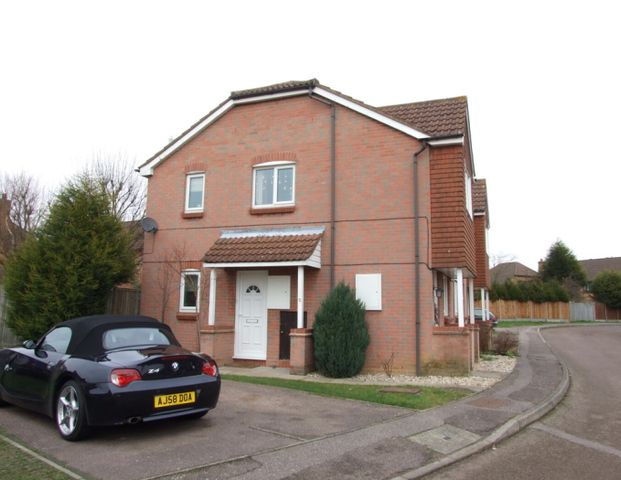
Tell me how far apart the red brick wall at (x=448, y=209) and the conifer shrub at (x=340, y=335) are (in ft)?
7.51

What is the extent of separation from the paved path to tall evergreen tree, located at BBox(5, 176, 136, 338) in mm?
5581

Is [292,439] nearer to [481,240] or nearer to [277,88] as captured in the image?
[277,88]

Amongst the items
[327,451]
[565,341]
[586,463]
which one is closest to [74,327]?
[327,451]

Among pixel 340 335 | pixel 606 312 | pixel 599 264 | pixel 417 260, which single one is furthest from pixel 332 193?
pixel 599 264

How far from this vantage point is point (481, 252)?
1841cm

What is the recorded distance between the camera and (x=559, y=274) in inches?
2219

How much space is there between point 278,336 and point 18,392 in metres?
6.91

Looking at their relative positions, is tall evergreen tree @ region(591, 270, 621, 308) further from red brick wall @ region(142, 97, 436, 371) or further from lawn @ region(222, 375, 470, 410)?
lawn @ region(222, 375, 470, 410)

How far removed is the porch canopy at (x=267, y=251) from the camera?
12.0 m

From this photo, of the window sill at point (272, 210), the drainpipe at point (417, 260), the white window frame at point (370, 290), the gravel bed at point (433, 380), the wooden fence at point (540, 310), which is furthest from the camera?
the wooden fence at point (540, 310)

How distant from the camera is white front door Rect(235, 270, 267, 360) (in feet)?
43.0

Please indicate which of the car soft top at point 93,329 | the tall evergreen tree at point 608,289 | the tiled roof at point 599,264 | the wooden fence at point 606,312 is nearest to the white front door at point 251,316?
the car soft top at point 93,329

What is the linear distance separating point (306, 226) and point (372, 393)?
5.33 m

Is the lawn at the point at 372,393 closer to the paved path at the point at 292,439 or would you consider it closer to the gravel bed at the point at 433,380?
the paved path at the point at 292,439
